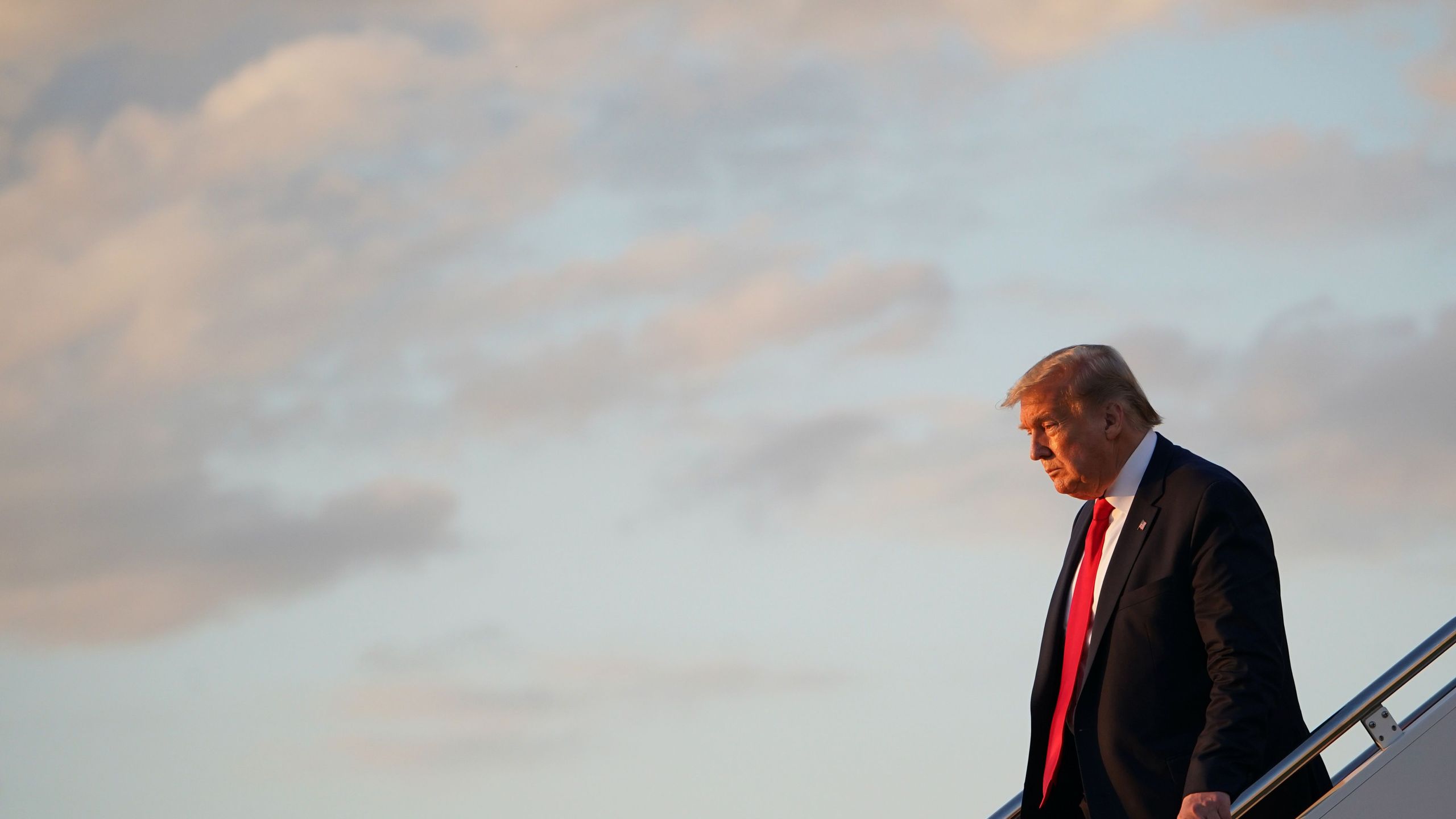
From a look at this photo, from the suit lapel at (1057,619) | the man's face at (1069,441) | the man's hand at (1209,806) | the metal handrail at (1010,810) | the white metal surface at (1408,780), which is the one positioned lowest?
the white metal surface at (1408,780)

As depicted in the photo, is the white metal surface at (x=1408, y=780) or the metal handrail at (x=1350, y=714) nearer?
the metal handrail at (x=1350, y=714)

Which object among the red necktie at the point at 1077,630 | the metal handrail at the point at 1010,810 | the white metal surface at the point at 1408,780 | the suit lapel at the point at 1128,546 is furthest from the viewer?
the metal handrail at the point at 1010,810

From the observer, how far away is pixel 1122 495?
18.3 ft

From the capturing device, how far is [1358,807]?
16.8 ft

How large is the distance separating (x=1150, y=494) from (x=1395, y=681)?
2.90ft

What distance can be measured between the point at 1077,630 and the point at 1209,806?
820 millimetres

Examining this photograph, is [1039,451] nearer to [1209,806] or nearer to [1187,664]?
[1187,664]

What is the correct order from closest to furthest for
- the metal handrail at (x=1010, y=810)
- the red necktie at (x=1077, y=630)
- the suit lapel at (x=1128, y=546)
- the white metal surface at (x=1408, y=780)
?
the white metal surface at (x=1408, y=780) → the suit lapel at (x=1128, y=546) → the red necktie at (x=1077, y=630) → the metal handrail at (x=1010, y=810)

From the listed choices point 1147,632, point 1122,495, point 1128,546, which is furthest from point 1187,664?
point 1122,495

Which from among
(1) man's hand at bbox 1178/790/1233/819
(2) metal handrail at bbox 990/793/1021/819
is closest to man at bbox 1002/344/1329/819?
(1) man's hand at bbox 1178/790/1233/819

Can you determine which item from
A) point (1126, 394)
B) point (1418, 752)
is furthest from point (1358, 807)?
point (1126, 394)

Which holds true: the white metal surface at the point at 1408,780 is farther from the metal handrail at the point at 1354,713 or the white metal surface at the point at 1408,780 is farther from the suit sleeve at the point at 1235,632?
the suit sleeve at the point at 1235,632

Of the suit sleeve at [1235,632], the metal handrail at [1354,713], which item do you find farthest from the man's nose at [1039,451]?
the metal handrail at [1354,713]

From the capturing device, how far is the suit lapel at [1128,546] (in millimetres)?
5406
